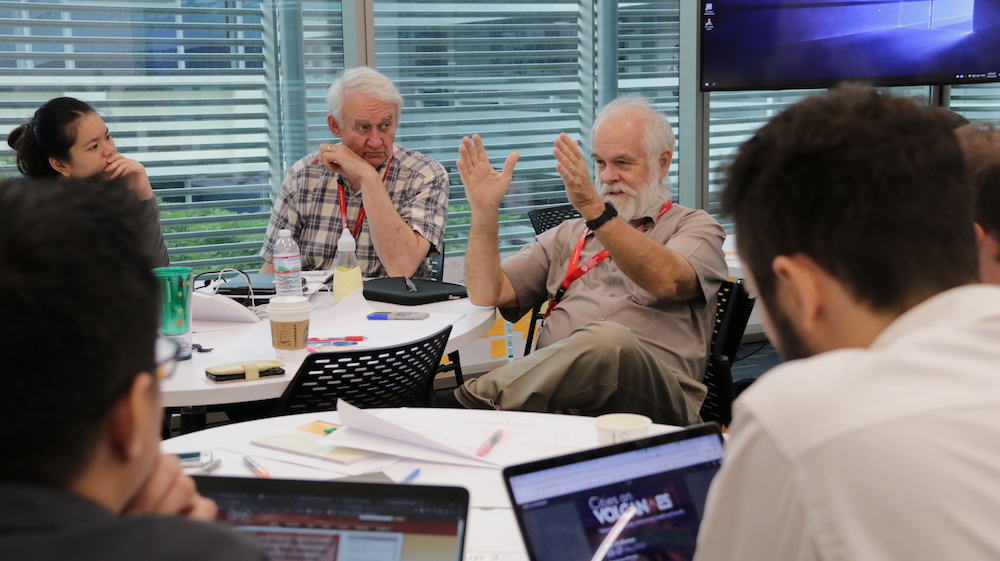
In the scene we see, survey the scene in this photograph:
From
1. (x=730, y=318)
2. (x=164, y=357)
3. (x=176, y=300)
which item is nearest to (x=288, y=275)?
(x=176, y=300)

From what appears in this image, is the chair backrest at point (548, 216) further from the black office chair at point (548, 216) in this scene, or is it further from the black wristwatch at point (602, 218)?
the black wristwatch at point (602, 218)

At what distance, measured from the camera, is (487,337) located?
475cm

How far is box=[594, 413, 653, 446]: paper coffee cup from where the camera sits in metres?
1.49

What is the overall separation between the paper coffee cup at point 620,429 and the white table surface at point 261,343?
0.89 m

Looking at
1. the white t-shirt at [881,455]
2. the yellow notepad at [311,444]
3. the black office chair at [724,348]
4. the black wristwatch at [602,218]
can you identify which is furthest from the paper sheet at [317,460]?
the black office chair at [724,348]

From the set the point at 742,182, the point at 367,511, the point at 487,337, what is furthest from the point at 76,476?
the point at 487,337

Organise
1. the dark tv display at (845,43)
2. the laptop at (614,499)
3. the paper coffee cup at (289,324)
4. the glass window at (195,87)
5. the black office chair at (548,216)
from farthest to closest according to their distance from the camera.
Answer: the dark tv display at (845,43)
the black office chair at (548,216)
the glass window at (195,87)
the paper coffee cup at (289,324)
the laptop at (614,499)

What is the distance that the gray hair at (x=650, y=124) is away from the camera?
3.16 metres

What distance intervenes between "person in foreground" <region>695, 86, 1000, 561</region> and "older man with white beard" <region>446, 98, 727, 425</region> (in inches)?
54.5

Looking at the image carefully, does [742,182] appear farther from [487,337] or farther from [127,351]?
[487,337]

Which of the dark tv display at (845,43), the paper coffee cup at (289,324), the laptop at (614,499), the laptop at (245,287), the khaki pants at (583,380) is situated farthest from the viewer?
the dark tv display at (845,43)

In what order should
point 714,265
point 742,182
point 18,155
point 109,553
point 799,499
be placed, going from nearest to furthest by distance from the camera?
point 109,553, point 799,499, point 742,182, point 714,265, point 18,155

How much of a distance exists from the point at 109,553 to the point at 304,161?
322 centimetres

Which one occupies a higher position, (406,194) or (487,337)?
(406,194)
